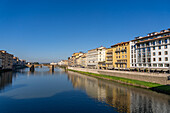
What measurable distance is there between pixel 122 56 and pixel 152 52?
2236 cm

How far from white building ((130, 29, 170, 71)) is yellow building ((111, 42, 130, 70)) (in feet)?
13.7

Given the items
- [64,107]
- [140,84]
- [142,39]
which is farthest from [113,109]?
[142,39]

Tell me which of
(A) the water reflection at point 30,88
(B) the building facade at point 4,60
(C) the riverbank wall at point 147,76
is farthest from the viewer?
(B) the building facade at point 4,60

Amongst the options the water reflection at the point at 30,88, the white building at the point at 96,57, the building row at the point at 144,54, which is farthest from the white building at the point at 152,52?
the white building at the point at 96,57

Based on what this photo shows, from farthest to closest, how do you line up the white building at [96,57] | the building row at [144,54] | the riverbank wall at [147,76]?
the white building at [96,57] → the building row at [144,54] → the riverbank wall at [147,76]

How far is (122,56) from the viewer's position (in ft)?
252

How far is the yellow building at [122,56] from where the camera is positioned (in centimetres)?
7219

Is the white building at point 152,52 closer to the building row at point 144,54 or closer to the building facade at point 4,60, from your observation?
the building row at point 144,54

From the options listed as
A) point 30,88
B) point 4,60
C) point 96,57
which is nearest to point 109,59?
point 96,57

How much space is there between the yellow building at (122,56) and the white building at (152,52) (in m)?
4.17

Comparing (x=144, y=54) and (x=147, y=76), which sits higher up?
(x=144, y=54)

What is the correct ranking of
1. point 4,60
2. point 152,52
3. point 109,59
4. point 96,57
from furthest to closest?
point 4,60 → point 96,57 → point 109,59 → point 152,52

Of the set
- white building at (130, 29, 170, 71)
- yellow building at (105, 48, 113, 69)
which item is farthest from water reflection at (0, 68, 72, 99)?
yellow building at (105, 48, 113, 69)

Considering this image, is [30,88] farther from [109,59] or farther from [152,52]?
[109,59]
